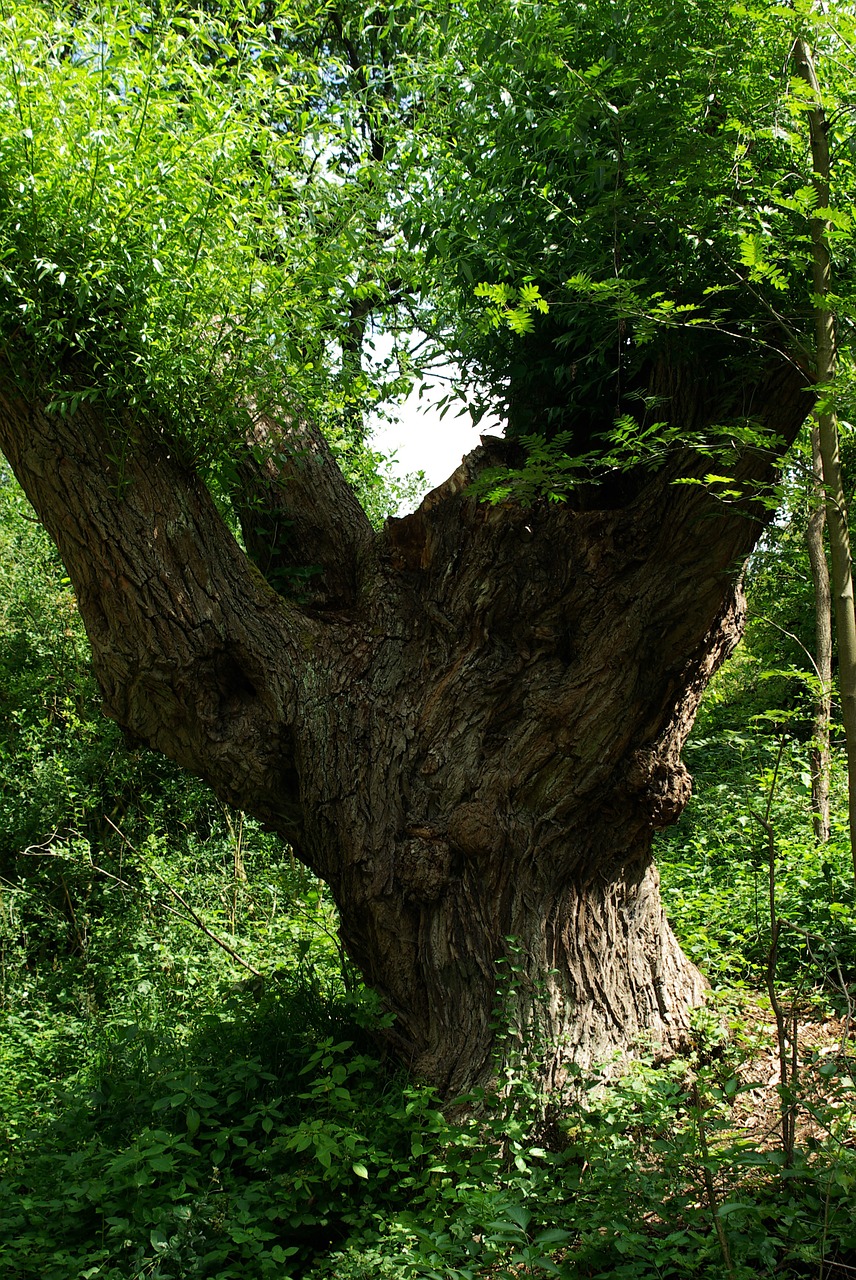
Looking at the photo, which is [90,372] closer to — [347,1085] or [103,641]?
[103,641]

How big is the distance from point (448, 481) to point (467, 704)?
941 millimetres

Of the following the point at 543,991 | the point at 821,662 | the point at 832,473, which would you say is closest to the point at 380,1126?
the point at 543,991

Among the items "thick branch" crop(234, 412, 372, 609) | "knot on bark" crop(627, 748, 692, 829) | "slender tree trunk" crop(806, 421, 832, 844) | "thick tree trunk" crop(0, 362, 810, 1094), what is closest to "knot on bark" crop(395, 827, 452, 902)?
"thick tree trunk" crop(0, 362, 810, 1094)

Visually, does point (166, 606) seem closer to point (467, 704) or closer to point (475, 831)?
point (467, 704)

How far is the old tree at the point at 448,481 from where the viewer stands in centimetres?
314

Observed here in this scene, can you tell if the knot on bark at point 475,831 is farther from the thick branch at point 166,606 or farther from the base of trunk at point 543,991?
the thick branch at point 166,606

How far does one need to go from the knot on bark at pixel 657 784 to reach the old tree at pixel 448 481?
0.04ft

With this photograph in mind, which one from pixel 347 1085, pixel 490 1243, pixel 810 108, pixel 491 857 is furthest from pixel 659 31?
pixel 347 1085

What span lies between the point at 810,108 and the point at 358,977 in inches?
152

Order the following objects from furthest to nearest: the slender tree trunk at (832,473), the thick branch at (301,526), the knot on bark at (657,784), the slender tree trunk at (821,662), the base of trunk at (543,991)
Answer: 1. the slender tree trunk at (821,662)
2. the thick branch at (301,526)
3. the knot on bark at (657,784)
4. the base of trunk at (543,991)
5. the slender tree trunk at (832,473)

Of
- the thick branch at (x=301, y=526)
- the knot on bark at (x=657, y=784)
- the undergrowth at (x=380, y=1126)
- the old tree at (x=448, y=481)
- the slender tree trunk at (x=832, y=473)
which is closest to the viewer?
the slender tree trunk at (x=832, y=473)

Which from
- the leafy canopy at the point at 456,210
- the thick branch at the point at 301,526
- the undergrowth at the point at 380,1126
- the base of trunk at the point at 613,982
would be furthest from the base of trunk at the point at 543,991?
the leafy canopy at the point at 456,210

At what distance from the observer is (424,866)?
357 centimetres

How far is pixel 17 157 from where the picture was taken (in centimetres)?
312
